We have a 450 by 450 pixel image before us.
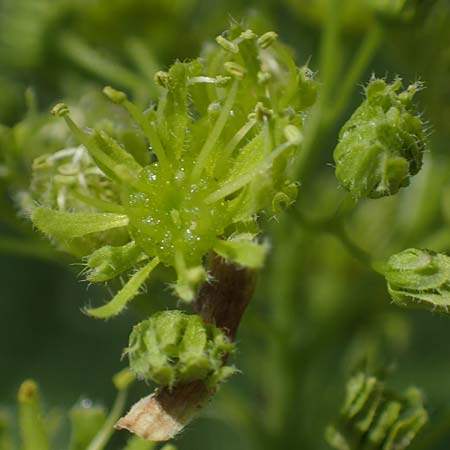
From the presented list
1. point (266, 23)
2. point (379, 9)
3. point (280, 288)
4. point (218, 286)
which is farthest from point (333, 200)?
point (218, 286)

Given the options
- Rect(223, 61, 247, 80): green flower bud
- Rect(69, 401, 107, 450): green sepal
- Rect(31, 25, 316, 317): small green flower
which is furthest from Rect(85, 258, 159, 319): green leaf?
Rect(69, 401, 107, 450): green sepal

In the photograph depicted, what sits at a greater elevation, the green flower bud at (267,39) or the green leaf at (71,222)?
the green flower bud at (267,39)

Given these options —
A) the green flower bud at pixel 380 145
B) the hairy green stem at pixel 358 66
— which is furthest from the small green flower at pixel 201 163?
the hairy green stem at pixel 358 66

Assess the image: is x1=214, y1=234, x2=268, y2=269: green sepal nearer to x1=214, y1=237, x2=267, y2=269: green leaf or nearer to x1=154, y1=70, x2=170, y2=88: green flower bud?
x1=214, y1=237, x2=267, y2=269: green leaf

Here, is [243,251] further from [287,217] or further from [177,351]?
[287,217]

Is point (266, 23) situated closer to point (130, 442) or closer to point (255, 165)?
point (255, 165)

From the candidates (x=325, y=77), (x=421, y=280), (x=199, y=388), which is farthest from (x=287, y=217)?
(x=199, y=388)

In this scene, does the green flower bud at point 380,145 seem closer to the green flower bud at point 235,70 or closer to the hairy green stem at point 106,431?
the green flower bud at point 235,70

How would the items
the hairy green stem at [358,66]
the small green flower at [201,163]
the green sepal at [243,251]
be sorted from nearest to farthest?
the green sepal at [243,251], the small green flower at [201,163], the hairy green stem at [358,66]
